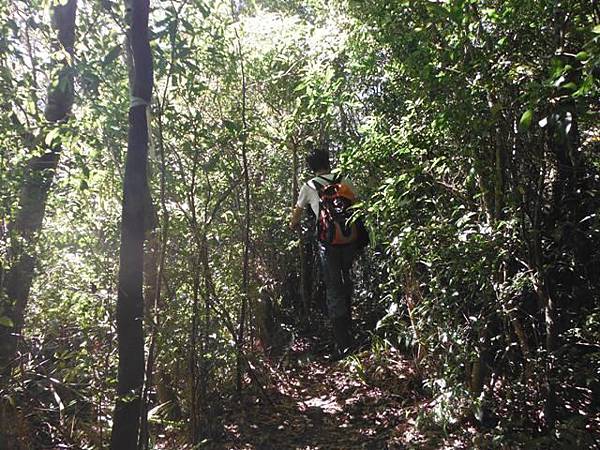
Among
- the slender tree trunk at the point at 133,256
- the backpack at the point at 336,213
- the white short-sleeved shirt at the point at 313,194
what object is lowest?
the slender tree trunk at the point at 133,256

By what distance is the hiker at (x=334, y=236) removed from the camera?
488 centimetres

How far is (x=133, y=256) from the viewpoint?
2.65 m

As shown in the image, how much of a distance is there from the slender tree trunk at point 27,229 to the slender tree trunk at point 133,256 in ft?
5.15

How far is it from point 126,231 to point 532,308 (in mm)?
2460

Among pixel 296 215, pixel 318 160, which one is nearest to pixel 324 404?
pixel 296 215

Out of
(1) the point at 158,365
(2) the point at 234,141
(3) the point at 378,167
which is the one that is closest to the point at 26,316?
(1) the point at 158,365

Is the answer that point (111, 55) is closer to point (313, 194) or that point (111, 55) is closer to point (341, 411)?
point (313, 194)

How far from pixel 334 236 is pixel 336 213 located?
22cm

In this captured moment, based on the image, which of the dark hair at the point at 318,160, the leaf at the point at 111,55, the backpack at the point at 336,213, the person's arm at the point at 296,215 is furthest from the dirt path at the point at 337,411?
the leaf at the point at 111,55

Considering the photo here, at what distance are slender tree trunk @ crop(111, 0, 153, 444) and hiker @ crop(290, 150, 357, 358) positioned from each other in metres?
2.43

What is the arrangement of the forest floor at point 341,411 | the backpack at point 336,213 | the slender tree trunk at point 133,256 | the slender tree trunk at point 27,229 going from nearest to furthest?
the slender tree trunk at point 133,256
the forest floor at point 341,411
the slender tree trunk at point 27,229
the backpack at point 336,213

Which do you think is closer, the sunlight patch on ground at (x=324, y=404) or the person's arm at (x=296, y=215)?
the sunlight patch on ground at (x=324, y=404)

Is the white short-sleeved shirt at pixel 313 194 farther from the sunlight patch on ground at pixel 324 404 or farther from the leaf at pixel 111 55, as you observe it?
the leaf at pixel 111 55

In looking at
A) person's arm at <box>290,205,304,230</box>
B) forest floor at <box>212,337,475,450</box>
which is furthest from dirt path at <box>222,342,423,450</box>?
person's arm at <box>290,205,304,230</box>
